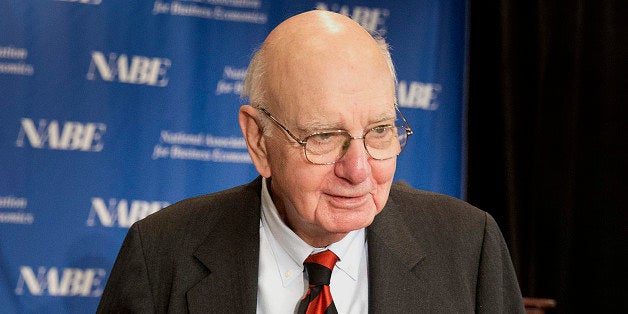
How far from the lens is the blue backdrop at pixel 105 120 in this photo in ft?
13.4

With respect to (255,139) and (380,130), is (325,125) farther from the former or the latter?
(255,139)

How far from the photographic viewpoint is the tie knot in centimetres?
201

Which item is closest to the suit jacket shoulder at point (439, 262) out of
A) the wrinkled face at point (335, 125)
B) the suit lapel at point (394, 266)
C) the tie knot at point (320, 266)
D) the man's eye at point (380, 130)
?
the suit lapel at point (394, 266)

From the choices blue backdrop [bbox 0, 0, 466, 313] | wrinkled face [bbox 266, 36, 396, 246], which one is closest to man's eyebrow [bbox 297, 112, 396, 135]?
wrinkled face [bbox 266, 36, 396, 246]

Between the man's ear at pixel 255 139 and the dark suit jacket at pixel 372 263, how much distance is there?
0.17 m

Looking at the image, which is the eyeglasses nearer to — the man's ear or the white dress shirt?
the man's ear

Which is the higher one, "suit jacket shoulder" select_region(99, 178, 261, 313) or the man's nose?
the man's nose

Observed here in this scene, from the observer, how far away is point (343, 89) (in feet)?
6.07

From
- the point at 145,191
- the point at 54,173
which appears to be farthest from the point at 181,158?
the point at 54,173

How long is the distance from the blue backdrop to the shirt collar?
7.17 feet

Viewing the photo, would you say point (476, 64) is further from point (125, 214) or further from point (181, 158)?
point (125, 214)

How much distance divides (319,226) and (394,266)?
25 cm

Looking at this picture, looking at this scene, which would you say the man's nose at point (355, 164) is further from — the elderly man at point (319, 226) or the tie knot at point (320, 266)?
the tie knot at point (320, 266)

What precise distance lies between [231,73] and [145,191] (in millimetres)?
716
